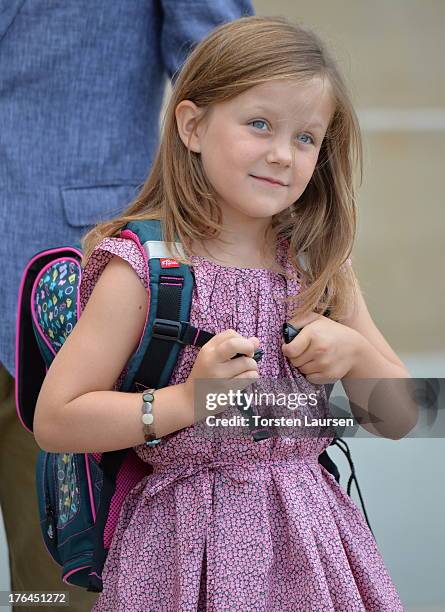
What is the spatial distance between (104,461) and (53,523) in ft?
0.68

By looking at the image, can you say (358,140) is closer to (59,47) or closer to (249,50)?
(249,50)

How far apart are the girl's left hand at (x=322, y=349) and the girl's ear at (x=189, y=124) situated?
289 mm

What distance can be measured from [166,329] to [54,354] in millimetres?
274

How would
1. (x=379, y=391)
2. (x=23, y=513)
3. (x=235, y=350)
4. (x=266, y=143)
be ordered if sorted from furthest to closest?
(x=23, y=513) → (x=379, y=391) → (x=266, y=143) → (x=235, y=350)

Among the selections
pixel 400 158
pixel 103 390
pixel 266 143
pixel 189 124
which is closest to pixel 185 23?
pixel 189 124

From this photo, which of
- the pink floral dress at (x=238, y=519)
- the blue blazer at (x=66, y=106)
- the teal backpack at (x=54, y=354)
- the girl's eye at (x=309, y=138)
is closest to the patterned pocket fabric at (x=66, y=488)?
the teal backpack at (x=54, y=354)

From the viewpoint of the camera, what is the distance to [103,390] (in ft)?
4.55

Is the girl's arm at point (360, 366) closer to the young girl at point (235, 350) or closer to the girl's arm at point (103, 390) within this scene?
the young girl at point (235, 350)

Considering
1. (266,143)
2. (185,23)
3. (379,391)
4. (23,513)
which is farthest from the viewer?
(23,513)

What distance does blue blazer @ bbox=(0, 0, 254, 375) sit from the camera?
1854 millimetres

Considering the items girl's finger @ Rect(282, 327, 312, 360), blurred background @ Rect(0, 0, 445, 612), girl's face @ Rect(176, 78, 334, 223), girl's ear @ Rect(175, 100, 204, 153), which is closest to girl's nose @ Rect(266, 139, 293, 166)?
girl's face @ Rect(176, 78, 334, 223)

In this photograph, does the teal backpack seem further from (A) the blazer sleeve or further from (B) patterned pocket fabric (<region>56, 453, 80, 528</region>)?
(A) the blazer sleeve

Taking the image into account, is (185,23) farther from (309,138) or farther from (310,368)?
(310,368)

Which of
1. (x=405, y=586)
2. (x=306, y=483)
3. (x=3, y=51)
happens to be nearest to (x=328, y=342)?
(x=306, y=483)
